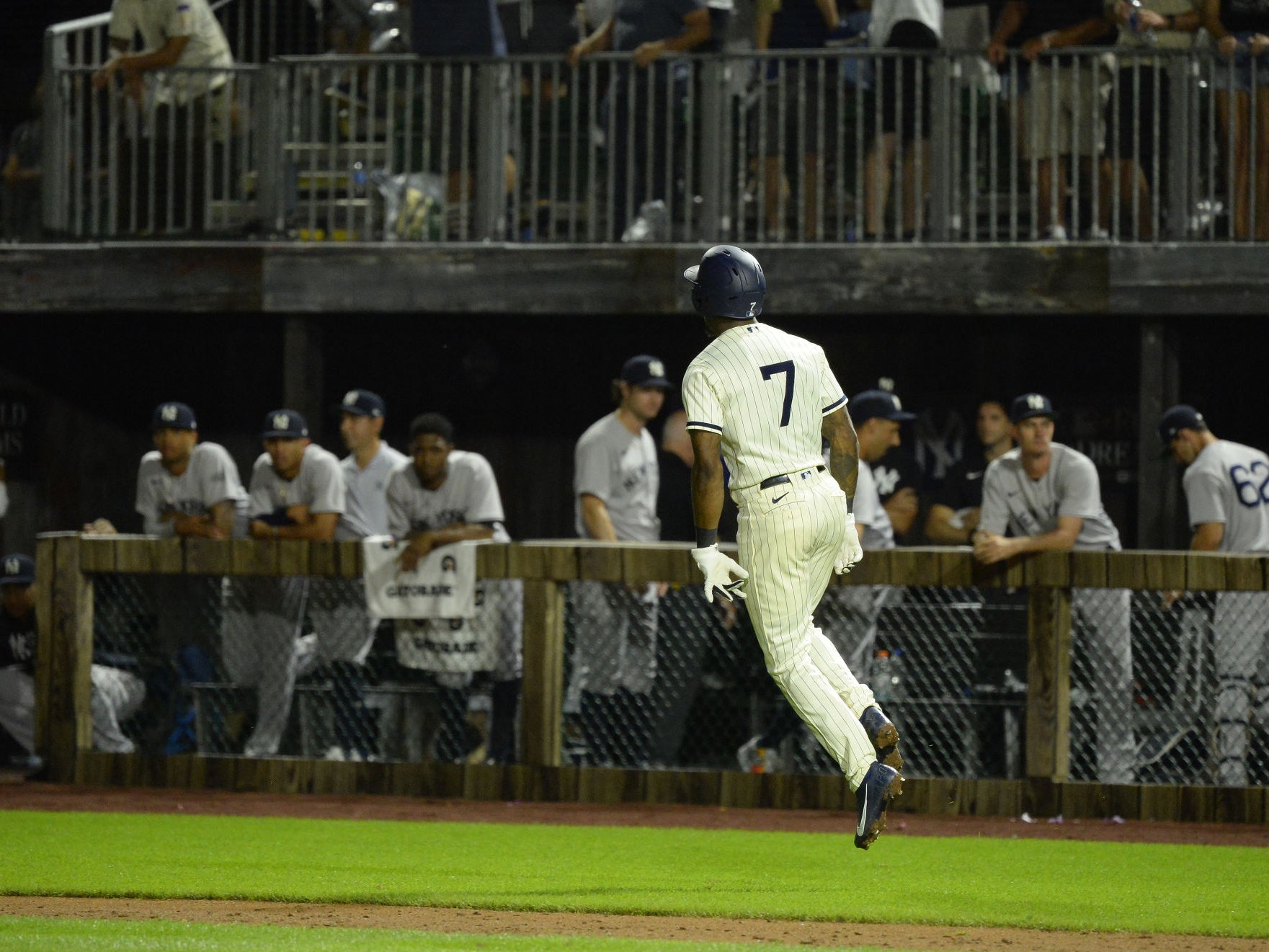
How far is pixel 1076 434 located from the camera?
46.2 ft

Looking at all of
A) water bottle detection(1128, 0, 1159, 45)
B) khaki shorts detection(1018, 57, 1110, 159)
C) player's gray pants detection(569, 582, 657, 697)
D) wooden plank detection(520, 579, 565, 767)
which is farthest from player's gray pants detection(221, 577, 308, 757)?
water bottle detection(1128, 0, 1159, 45)

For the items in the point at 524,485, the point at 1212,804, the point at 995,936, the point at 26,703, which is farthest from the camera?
the point at 524,485

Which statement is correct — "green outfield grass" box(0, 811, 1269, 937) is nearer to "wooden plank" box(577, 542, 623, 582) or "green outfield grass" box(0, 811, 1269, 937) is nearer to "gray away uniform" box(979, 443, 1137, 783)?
"gray away uniform" box(979, 443, 1137, 783)

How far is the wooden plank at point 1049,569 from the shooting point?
9.18m

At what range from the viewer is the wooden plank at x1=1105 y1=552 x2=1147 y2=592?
29.8 ft

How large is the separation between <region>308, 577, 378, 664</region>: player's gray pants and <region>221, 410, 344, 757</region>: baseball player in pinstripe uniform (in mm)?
115

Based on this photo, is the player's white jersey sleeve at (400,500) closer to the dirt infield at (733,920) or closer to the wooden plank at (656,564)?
the wooden plank at (656,564)

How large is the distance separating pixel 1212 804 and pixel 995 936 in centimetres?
332

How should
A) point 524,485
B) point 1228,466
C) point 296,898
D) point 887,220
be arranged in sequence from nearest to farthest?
point 296,898 < point 1228,466 < point 887,220 < point 524,485

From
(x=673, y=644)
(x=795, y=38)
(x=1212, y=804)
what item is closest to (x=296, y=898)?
(x=673, y=644)

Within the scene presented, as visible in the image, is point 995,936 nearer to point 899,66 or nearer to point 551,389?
point 899,66

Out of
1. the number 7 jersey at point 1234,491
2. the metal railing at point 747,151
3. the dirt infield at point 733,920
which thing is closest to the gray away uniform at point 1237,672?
the dirt infield at point 733,920

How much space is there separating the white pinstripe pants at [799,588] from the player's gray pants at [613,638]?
99.2 inches

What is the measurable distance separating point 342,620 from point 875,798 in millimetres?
4004
